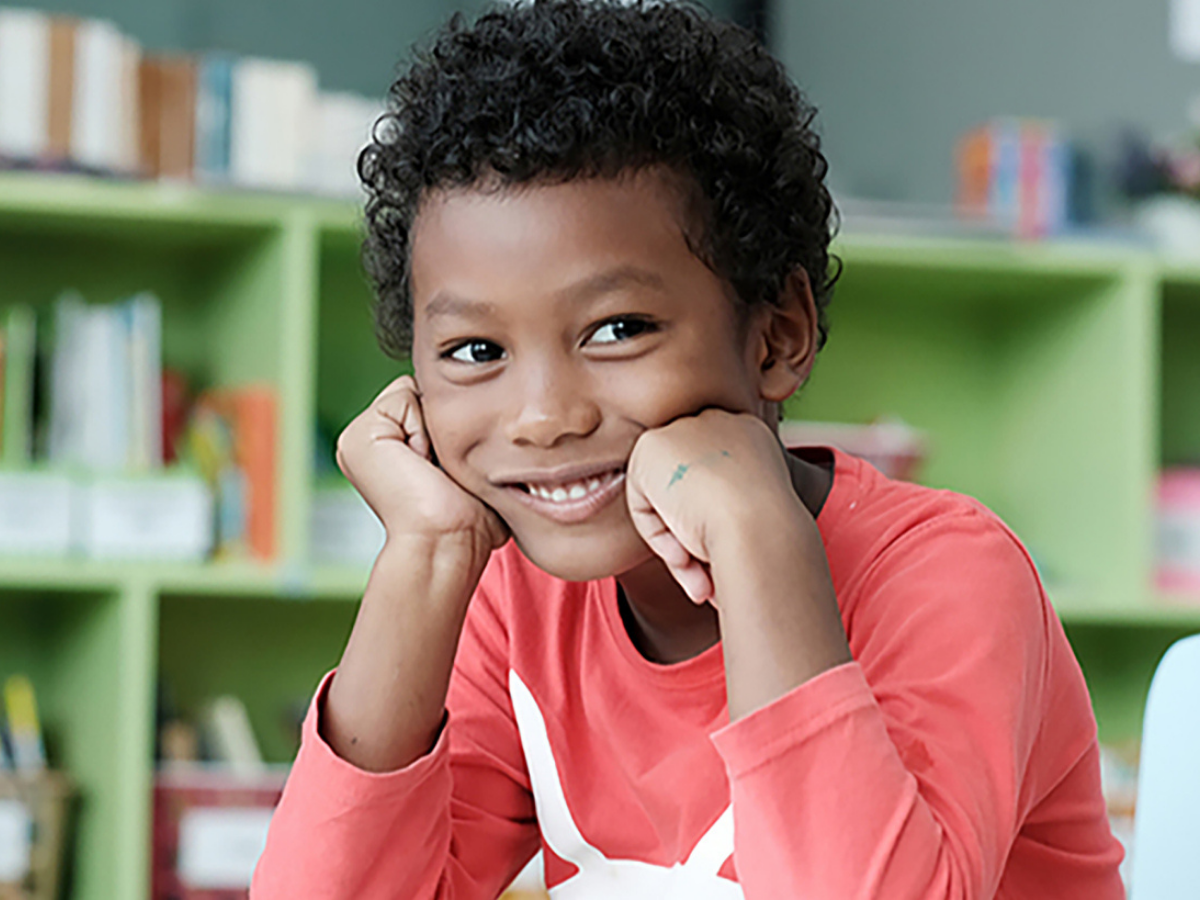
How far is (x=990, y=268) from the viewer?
221 centimetres

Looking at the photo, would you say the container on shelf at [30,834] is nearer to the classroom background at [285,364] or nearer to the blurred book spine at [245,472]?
the classroom background at [285,364]

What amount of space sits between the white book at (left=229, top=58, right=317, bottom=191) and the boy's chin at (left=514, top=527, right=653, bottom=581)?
1344 mm

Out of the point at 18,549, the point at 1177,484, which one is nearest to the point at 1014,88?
the point at 1177,484

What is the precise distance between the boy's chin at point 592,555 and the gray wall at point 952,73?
192cm

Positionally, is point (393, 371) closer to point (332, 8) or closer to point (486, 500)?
point (332, 8)

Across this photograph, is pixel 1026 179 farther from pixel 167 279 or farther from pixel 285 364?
pixel 167 279

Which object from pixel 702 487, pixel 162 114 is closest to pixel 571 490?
pixel 702 487

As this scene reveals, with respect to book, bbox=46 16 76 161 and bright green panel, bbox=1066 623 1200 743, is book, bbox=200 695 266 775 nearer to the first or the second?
book, bbox=46 16 76 161

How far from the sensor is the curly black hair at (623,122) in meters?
0.79

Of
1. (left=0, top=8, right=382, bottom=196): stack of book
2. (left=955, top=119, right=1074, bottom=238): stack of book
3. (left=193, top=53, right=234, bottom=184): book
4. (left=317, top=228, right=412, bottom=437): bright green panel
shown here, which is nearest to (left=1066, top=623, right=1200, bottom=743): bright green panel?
(left=955, top=119, right=1074, bottom=238): stack of book

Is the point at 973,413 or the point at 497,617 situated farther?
the point at 973,413

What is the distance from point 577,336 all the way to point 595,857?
33cm

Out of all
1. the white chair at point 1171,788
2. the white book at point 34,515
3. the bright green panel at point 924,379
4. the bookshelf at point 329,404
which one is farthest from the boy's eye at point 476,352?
the bright green panel at point 924,379

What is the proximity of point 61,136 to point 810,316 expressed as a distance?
4.63 ft
